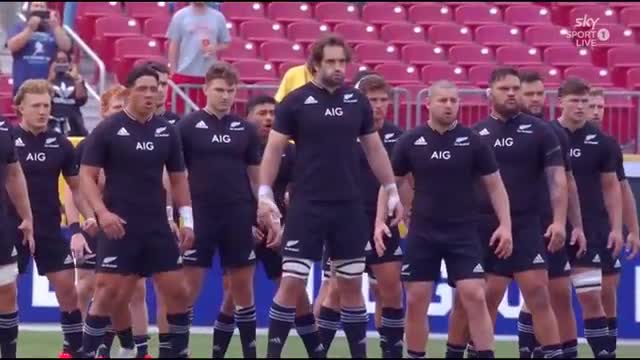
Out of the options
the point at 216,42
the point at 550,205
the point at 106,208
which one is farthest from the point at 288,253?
the point at 216,42

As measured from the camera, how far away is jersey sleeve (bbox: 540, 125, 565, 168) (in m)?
12.4

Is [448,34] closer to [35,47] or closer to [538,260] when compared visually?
[35,47]

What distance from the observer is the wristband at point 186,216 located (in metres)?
12.1

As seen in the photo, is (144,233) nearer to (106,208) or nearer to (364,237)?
(106,208)

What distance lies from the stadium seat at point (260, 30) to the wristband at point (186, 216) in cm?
994

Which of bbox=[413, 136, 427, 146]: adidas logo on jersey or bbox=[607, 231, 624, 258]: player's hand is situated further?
bbox=[607, 231, 624, 258]: player's hand

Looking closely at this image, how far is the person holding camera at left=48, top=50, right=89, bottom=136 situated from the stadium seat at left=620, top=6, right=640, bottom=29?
24.4 feet

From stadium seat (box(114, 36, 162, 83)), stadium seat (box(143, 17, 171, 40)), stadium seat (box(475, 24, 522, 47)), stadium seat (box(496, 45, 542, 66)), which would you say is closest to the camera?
stadium seat (box(114, 36, 162, 83))

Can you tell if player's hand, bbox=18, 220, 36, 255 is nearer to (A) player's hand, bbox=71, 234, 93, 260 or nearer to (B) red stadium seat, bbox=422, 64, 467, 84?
(A) player's hand, bbox=71, 234, 93, 260

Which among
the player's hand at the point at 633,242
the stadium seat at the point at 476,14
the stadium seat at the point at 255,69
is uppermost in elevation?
the stadium seat at the point at 476,14

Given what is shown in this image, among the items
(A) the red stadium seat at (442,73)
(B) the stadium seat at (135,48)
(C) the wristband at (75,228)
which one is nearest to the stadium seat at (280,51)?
(B) the stadium seat at (135,48)

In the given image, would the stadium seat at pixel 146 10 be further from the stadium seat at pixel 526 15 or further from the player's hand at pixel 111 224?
the player's hand at pixel 111 224

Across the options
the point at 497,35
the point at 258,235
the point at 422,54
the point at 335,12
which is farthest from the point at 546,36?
the point at 258,235

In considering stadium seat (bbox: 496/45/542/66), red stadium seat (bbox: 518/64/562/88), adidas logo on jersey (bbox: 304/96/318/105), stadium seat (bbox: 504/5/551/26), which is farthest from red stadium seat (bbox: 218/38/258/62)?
adidas logo on jersey (bbox: 304/96/318/105)
